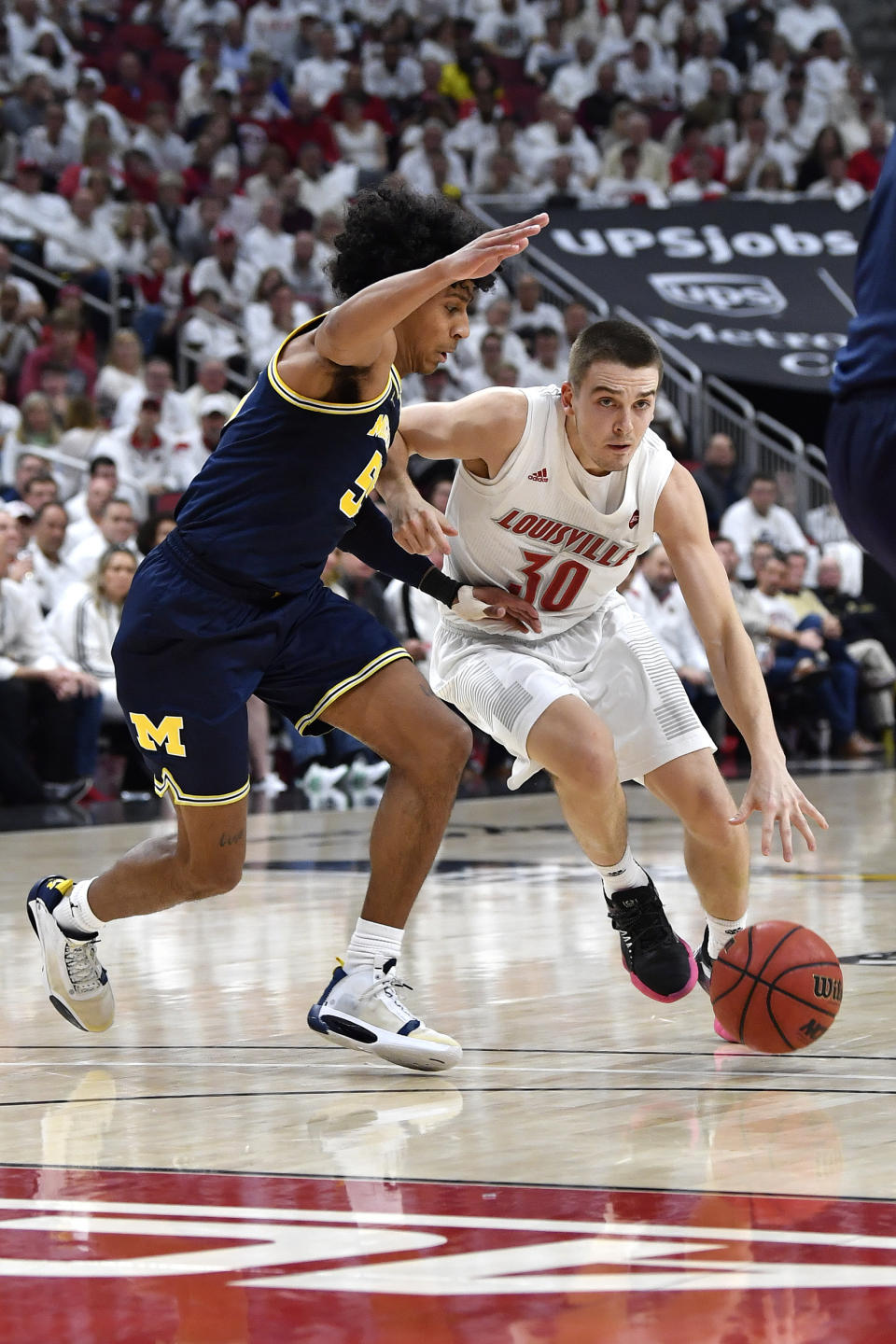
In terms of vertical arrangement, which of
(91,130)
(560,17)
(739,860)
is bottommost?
(739,860)

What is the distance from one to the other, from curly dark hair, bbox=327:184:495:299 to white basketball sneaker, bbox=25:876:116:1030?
164 centimetres

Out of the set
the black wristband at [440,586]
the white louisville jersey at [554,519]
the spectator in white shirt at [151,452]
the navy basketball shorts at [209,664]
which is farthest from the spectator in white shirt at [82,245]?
the navy basketball shorts at [209,664]

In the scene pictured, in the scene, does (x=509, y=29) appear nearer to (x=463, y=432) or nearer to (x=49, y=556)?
(x=49, y=556)

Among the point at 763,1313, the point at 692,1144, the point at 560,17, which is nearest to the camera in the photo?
the point at 763,1313

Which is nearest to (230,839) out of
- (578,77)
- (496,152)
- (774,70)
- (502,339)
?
(502,339)

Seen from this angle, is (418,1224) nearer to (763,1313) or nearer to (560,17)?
(763,1313)

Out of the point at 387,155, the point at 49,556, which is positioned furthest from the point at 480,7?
the point at 49,556

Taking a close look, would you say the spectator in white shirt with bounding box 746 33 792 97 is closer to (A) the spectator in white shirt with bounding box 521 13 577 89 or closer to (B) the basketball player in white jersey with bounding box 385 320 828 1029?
(A) the spectator in white shirt with bounding box 521 13 577 89

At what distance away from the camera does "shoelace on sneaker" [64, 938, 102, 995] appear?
4.42 meters

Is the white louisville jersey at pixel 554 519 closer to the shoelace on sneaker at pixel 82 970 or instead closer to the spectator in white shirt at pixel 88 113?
the shoelace on sneaker at pixel 82 970

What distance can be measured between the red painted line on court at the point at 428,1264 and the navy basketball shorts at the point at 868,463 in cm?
100

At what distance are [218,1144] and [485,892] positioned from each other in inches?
147

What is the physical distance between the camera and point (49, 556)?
11.7 m

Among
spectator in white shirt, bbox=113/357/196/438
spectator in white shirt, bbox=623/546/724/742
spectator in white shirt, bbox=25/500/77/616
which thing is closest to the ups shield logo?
spectator in white shirt, bbox=623/546/724/742
